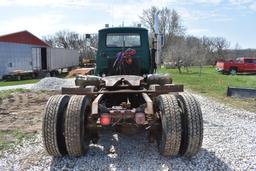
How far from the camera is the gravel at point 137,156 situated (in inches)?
172

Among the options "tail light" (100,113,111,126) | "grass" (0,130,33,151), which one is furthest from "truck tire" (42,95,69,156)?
"grass" (0,130,33,151)

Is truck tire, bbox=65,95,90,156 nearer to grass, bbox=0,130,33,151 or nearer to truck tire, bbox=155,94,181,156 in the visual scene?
truck tire, bbox=155,94,181,156

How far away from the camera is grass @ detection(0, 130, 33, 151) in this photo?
18.0 ft

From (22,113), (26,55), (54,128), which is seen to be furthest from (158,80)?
(26,55)

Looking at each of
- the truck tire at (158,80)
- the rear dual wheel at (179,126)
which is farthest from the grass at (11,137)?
the rear dual wheel at (179,126)

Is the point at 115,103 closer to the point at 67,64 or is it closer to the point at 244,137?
the point at 244,137

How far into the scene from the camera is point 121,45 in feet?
23.3

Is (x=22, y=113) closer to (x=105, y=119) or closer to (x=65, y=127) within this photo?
(x=65, y=127)

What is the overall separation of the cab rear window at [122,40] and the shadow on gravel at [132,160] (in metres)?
2.76

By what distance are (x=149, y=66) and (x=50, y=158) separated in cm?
348

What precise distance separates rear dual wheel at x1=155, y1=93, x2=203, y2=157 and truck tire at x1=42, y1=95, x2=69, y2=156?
5.09 ft

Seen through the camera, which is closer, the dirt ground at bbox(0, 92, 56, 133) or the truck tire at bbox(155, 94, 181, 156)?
the truck tire at bbox(155, 94, 181, 156)

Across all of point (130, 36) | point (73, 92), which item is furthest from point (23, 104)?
point (73, 92)

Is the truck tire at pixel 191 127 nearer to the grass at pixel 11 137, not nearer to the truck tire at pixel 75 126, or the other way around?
the truck tire at pixel 75 126
